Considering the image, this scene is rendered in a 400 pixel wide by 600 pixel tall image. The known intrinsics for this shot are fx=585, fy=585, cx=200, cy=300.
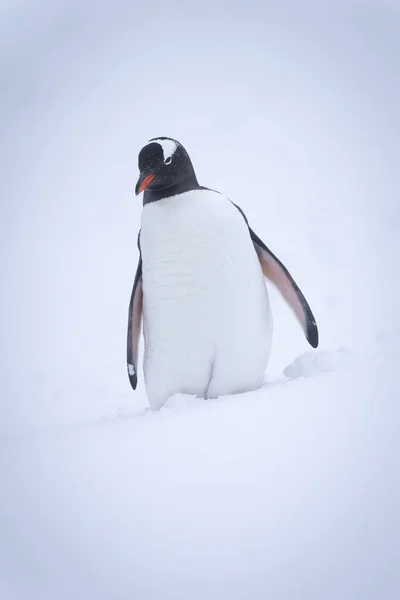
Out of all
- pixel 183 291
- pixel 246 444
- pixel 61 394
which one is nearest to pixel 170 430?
pixel 246 444

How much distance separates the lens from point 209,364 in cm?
219

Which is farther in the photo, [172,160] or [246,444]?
[172,160]

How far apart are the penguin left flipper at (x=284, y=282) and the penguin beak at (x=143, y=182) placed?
1.34ft

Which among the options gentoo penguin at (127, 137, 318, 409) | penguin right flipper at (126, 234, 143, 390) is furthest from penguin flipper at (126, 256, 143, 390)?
gentoo penguin at (127, 137, 318, 409)

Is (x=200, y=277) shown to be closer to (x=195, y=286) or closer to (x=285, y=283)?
(x=195, y=286)

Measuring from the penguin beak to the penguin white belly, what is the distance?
0.42 feet

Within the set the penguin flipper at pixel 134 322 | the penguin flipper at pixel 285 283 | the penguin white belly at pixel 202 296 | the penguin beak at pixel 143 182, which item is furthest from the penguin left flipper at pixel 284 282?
the penguin flipper at pixel 134 322

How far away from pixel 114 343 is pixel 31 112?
5321 millimetres

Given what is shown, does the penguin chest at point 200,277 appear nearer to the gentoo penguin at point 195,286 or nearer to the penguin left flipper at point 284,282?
the gentoo penguin at point 195,286

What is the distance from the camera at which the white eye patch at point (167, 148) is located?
7.07 ft

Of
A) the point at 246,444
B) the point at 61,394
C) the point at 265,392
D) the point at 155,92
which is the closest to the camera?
the point at 246,444

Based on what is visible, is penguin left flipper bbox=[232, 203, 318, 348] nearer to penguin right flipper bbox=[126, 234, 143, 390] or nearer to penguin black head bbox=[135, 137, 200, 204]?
penguin black head bbox=[135, 137, 200, 204]

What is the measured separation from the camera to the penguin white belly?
213 centimetres

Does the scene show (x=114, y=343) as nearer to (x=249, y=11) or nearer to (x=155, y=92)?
(x=249, y=11)
